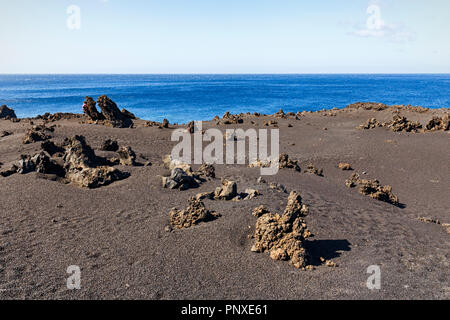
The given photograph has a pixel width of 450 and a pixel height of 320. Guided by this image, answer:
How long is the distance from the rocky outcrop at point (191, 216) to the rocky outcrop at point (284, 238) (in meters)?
1.72

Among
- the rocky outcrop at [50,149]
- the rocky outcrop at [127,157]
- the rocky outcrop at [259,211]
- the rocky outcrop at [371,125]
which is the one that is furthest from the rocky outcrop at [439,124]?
the rocky outcrop at [50,149]

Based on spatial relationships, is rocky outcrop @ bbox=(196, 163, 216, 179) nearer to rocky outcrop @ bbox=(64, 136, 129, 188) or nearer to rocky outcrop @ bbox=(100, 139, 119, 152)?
rocky outcrop @ bbox=(64, 136, 129, 188)

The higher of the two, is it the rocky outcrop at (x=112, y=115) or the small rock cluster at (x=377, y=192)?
the rocky outcrop at (x=112, y=115)

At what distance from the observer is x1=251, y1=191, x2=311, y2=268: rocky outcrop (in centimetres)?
628

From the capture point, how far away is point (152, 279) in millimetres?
5734

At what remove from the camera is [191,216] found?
8.05 m

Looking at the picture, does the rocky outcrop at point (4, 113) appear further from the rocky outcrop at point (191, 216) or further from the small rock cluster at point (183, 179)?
the rocky outcrop at point (191, 216)

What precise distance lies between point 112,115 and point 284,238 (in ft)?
66.3

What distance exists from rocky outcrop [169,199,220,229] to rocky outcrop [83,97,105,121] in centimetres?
1850

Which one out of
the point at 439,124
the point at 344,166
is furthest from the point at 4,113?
the point at 439,124

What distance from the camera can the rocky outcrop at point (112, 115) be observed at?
22.3 meters

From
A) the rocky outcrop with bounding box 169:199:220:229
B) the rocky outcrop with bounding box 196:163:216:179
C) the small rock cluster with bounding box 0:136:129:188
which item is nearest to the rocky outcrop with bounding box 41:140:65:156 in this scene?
the small rock cluster with bounding box 0:136:129:188

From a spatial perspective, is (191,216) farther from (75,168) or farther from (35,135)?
(35,135)
